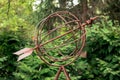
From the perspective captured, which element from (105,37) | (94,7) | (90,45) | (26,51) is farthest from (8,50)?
(94,7)

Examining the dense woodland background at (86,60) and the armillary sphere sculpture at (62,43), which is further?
the dense woodland background at (86,60)

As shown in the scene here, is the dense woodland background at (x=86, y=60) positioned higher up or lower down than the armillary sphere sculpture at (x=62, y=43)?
lower down

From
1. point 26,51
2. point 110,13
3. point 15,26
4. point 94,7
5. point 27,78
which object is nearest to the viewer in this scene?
point 26,51

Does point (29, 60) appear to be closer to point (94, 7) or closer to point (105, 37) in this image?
point (105, 37)

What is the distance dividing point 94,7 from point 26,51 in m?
5.57

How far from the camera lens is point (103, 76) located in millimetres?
4277

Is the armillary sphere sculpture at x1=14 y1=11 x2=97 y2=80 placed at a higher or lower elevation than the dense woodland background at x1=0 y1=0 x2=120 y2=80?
higher

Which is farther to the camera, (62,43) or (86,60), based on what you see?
(86,60)

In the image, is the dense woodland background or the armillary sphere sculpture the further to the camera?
the dense woodland background

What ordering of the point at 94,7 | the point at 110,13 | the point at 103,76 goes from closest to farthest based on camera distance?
the point at 103,76
the point at 94,7
the point at 110,13

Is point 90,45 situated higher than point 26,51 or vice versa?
point 26,51

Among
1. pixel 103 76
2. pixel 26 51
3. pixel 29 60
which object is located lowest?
pixel 103 76

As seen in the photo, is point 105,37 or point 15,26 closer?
point 105,37

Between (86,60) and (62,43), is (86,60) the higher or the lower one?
the lower one
